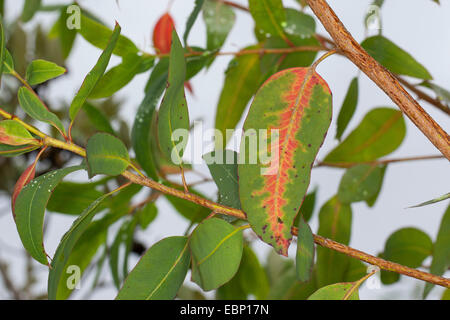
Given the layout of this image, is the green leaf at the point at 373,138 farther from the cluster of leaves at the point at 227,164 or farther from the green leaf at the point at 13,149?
the green leaf at the point at 13,149

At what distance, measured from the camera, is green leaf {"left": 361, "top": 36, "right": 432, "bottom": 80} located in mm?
460

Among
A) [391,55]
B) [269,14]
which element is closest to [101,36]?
[269,14]

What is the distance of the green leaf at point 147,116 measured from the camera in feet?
1.43

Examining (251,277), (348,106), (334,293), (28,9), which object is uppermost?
(28,9)

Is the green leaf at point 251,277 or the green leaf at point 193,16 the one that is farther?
the green leaf at point 251,277

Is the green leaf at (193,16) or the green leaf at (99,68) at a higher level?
the green leaf at (193,16)

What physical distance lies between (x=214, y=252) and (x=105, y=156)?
8cm

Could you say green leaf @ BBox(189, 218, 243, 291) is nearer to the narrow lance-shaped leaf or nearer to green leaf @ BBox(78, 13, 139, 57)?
the narrow lance-shaped leaf

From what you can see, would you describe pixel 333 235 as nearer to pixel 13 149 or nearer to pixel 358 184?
pixel 358 184

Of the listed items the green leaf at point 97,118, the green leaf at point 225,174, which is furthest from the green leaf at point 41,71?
the green leaf at point 97,118

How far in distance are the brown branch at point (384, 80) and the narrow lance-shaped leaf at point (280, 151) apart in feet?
0.10

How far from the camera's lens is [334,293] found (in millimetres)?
304
